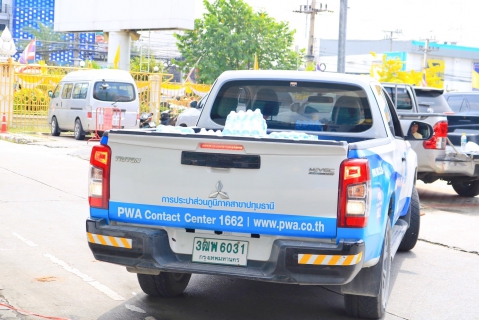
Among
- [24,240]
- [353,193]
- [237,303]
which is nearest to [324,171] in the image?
[353,193]

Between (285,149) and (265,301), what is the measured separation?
1.82m

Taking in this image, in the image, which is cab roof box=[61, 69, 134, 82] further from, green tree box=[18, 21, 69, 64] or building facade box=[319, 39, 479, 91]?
building facade box=[319, 39, 479, 91]

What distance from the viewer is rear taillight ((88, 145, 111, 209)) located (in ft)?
15.9

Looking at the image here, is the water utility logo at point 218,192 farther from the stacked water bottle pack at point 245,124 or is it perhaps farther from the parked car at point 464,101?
the parked car at point 464,101

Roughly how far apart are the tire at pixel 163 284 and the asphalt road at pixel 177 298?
0.06 metres

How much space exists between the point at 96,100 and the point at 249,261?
1851cm

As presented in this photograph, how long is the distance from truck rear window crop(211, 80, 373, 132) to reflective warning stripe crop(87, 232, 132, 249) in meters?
2.05

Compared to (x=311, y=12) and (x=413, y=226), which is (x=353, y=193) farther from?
(x=311, y=12)

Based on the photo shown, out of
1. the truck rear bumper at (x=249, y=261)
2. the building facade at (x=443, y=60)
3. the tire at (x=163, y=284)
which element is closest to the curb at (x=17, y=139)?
the tire at (x=163, y=284)

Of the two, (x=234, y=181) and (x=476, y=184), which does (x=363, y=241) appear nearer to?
(x=234, y=181)

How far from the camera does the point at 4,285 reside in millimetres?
6035

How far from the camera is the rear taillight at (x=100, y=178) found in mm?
4836

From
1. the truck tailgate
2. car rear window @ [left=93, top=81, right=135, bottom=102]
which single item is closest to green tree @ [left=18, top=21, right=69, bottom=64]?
car rear window @ [left=93, top=81, right=135, bottom=102]

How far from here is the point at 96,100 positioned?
883 inches
